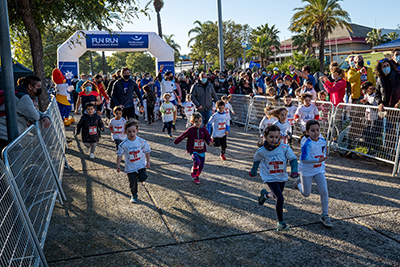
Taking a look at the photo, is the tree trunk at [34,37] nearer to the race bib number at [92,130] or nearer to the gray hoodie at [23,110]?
the race bib number at [92,130]

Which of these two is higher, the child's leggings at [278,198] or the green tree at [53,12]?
the green tree at [53,12]

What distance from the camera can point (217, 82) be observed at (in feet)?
48.9

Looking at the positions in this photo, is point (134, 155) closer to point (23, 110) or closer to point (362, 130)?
point (23, 110)

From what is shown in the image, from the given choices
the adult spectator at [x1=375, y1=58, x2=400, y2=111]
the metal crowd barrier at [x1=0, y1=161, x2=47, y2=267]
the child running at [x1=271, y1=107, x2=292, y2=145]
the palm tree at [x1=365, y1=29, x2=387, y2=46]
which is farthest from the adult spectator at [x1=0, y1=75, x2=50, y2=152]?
the palm tree at [x1=365, y1=29, x2=387, y2=46]

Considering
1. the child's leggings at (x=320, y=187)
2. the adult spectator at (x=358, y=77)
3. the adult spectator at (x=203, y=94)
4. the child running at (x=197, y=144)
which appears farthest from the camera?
the adult spectator at (x=203, y=94)

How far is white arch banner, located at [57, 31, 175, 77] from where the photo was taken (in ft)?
63.9

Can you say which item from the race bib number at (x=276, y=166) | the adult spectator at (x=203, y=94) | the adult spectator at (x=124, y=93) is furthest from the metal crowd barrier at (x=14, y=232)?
the adult spectator at (x=203, y=94)

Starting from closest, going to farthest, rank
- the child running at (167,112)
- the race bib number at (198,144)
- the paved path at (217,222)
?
the paved path at (217,222) < the race bib number at (198,144) < the child running at (167,112)

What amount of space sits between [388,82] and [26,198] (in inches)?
A: 291

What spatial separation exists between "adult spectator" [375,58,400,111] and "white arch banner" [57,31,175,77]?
1537 centimetres

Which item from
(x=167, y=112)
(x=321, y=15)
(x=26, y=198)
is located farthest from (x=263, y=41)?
(x=26, y=198)

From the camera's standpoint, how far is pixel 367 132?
24.2ft

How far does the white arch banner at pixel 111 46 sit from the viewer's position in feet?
63.9

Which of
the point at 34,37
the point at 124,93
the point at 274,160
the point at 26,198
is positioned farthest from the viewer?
the point at 34,37
